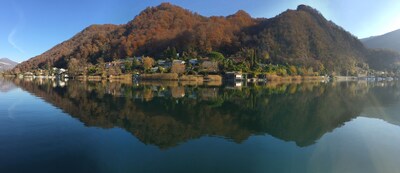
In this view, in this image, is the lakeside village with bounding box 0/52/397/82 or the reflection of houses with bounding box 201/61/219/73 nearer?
the lakeside village with bounding box 0/52/397/82

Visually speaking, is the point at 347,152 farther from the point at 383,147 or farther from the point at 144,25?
the point at 144,25

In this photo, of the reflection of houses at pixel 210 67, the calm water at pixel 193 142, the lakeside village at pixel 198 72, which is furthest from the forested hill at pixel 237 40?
the calm water at pixel 193 142

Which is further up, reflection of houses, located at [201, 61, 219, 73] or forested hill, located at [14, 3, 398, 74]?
forested hill, located at [14, 3, 398, 74]

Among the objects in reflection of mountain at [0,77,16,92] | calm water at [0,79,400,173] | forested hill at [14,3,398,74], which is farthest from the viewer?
forested hill at [14,3,398,74]

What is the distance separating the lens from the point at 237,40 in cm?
12069

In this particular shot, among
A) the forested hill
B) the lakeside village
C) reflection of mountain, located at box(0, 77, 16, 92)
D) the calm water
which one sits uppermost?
the forested hill

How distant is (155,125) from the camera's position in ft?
45.5

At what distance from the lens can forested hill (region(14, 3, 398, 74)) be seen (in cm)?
11100

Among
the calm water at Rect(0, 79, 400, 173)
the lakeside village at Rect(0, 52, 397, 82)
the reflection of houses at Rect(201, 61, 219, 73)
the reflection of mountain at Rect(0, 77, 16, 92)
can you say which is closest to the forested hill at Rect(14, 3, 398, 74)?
the lakeside village at Rect(0, 52, 397, 82)

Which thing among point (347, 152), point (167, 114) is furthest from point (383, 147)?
point (167, 114)

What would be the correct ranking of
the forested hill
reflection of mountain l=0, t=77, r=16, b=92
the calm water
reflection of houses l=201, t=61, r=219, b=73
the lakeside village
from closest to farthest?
the calm water, reflection of mountain l=0, t=77, r=16, b=92, the lakeside village, reflection of houses l=201, t=61, r=219, b=73, the forested hill

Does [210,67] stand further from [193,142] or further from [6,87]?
[193,142]

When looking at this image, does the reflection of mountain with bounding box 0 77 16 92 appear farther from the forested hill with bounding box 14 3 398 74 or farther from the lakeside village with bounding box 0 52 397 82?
the forested hill with bounding box 14 3 398 74

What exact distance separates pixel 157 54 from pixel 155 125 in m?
105
